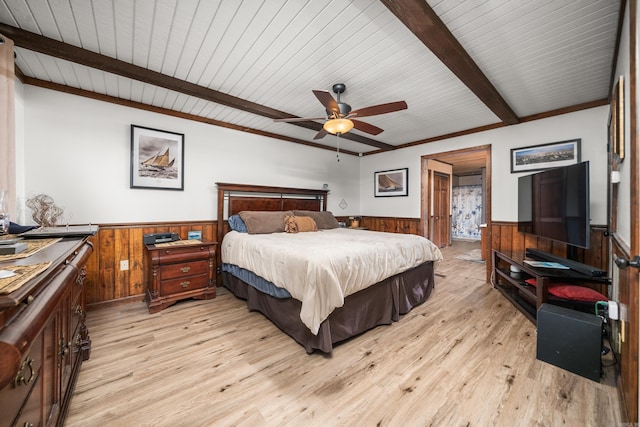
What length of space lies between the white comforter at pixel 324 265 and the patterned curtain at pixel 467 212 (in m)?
6.49

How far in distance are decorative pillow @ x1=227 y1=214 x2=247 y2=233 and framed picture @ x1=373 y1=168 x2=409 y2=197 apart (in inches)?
123

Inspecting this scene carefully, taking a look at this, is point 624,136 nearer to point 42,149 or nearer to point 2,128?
point 2,128

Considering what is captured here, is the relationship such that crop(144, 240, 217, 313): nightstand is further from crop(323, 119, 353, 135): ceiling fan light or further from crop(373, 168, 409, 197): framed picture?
crop(373, 168, 409, 197): framed picture

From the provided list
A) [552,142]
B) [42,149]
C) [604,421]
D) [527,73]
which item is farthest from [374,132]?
[42,149]

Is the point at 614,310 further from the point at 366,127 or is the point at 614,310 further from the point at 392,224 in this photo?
the point at 392,224

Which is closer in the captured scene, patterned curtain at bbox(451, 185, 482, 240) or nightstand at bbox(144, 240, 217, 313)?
nightstand at bbox(144, 240, 217, 313)

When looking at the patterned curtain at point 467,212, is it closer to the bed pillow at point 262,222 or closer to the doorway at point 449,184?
the doorway at point 449,184

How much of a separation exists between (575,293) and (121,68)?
457 centimetres

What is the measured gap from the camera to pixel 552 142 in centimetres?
338

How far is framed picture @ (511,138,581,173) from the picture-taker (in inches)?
127

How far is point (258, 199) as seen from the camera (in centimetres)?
419

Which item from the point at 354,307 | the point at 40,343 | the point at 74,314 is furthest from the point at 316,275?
the point at 74,314

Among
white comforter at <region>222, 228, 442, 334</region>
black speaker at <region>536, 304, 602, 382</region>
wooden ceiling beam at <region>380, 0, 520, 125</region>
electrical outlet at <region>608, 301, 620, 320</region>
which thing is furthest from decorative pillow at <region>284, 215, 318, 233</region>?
electrical outlet at <region>608, 301, 620, 320</region>

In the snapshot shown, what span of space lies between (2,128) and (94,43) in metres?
0.92
